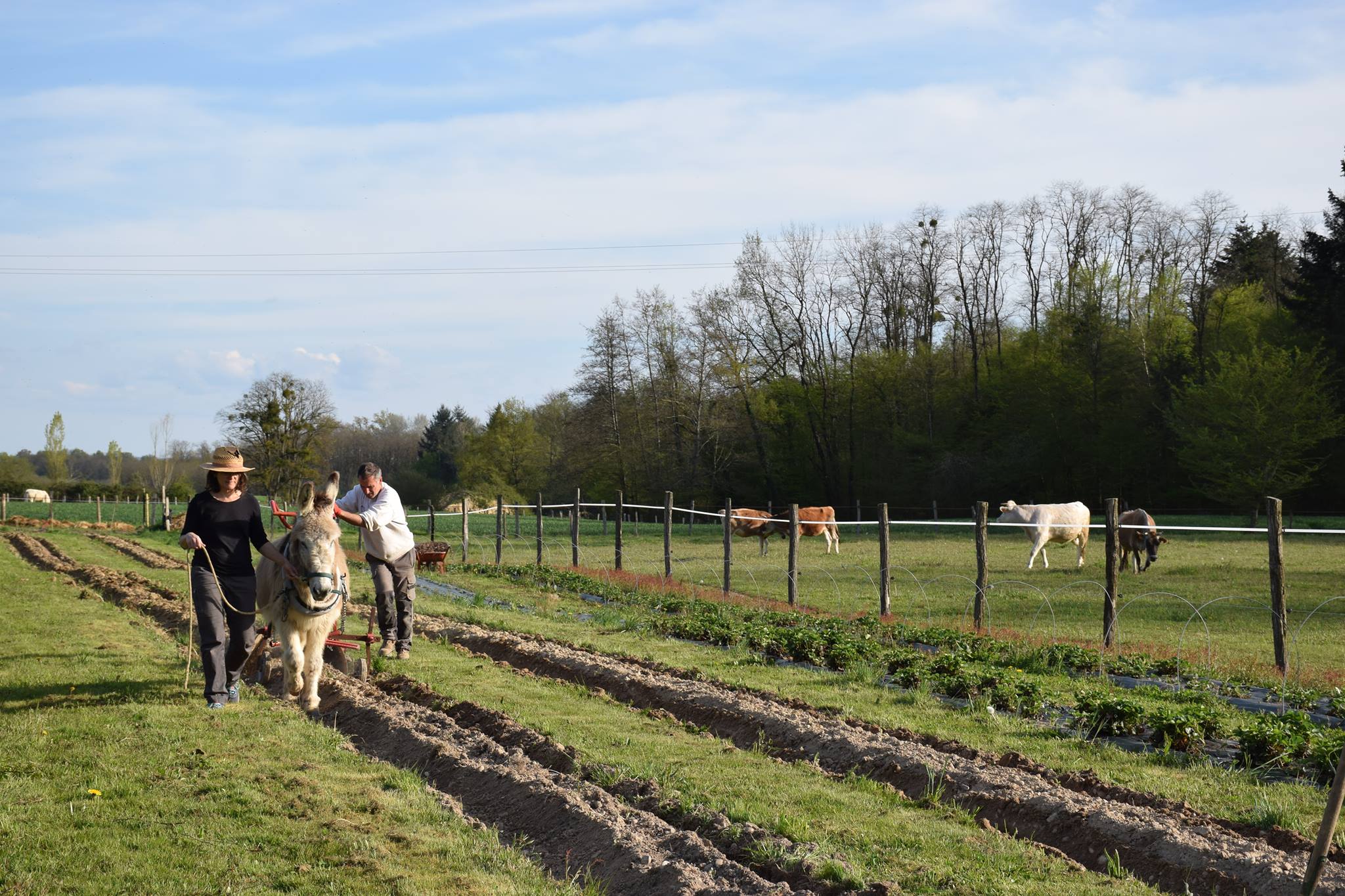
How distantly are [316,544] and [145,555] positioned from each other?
21.7 metres

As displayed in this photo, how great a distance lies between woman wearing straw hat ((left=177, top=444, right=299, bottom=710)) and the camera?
898 centimetres

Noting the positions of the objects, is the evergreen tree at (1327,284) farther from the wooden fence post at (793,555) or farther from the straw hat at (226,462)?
the straw hat at (226,462)

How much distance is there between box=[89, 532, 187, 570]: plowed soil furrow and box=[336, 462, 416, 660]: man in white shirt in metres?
14.5

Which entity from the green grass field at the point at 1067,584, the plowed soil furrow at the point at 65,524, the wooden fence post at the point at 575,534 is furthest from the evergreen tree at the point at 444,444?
the wooden fence post at the point at 575,534

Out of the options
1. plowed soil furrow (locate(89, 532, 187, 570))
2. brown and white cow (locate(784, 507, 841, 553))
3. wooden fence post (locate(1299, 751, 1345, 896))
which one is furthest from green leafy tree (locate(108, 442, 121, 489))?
wooden fence post (locate(1299, 751, 1345, 896))

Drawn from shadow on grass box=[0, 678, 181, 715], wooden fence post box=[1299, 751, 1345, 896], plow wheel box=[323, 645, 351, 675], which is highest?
wooden fence post box=[1299, 751, 1345, 896]

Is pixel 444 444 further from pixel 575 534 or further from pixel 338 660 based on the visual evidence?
pixel 338 660

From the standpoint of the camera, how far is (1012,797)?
6.51 m

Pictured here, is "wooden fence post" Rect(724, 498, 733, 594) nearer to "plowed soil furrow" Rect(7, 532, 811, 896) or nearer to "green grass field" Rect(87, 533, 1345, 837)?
"green grass field" Rect(87, 533, 1345, 837)

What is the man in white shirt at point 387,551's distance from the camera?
11.0 m

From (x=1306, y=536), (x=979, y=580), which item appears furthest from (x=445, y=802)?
(x=1306, y=536)

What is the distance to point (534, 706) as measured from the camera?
9273mm

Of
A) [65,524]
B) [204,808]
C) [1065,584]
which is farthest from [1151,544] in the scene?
[65,524]

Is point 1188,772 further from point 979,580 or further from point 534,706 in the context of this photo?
point 979,580
